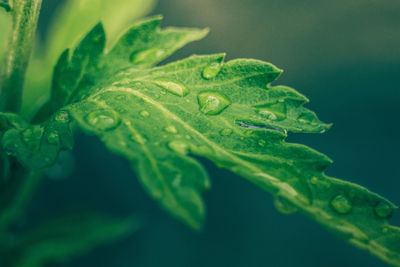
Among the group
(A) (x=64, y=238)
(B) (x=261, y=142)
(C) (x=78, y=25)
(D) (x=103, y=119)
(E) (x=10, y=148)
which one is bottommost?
(A) (x=64, y=238)

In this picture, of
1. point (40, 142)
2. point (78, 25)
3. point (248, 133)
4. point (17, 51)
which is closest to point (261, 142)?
point (248, 133)

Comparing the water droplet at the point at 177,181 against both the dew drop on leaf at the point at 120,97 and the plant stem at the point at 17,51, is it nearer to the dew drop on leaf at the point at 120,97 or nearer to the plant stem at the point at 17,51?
the dew drop on leaf at the point at 120,97

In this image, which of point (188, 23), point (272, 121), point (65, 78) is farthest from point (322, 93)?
point (65, 78)

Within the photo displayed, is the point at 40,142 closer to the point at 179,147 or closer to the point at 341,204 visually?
the point at 179,147

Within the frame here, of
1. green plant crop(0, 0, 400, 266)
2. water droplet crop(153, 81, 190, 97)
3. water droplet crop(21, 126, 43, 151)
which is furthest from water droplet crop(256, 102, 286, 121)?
water droplet crop(21, 126, 43, 151)

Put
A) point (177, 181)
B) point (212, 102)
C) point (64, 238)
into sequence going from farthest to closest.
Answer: point (64, 238) → point (212, 102) → point (177, 181)

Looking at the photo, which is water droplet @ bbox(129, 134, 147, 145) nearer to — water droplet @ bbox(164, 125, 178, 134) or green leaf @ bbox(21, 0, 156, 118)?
water droplet @ bbox(164, 125, 178, 134)

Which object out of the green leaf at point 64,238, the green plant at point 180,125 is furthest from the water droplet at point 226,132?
the green leaf at point 64,238
